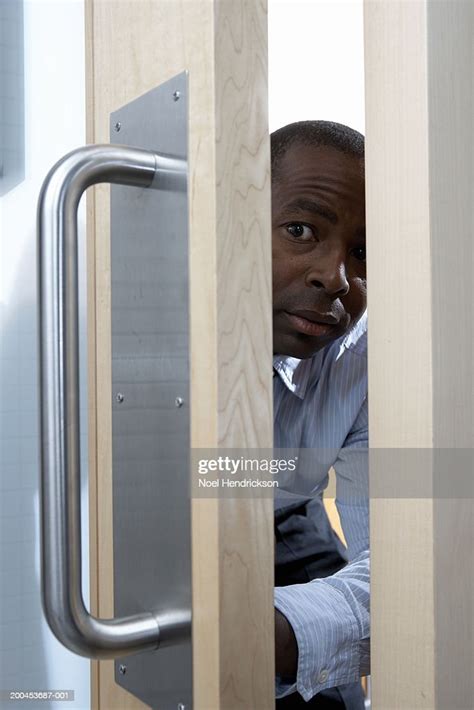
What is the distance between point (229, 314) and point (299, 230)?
0.46m

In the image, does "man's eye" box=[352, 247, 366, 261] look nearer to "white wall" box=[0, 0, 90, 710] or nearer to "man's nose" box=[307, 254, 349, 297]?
"man's nose" box=[307, 254, 349, 297]

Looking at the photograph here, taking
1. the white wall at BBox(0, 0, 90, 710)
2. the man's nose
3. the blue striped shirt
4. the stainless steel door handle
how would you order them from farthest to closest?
the blue striped shirt → the man's nose → the white wall at BBox(0, 0, 90, 710) → the stainless steel door handle

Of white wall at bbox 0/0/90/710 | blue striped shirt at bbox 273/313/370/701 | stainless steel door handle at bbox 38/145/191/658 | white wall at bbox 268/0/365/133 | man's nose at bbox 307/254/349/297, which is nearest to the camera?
stainless steel door handle at bbox 38/145/191/658

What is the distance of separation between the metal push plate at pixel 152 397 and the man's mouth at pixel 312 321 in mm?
397

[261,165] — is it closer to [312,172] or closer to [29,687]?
[29,687]

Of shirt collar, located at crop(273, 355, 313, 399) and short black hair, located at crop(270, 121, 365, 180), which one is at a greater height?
short black hair, located at crop(270, 121, 365, 180)

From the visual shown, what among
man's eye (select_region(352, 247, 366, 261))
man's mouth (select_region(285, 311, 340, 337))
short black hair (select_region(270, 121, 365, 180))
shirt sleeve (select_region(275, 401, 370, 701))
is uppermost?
short black hair (select_region(270, 121, 365, 180))

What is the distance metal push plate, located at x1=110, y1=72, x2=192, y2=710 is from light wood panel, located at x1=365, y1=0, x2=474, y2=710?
10 centimetres

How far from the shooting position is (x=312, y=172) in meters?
0.86

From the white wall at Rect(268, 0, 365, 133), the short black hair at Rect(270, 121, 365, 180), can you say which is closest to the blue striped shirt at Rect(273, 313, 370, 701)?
the short black hair at Rect(270, 121, 365, 180)

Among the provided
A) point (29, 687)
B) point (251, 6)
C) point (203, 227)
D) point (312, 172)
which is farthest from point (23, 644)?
point (312, 172)

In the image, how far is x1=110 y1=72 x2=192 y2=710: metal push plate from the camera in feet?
1.38

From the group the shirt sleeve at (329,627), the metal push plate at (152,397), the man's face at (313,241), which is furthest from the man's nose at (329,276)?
the metal push plate at (152,397)

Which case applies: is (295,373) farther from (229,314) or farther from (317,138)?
(229,314)
